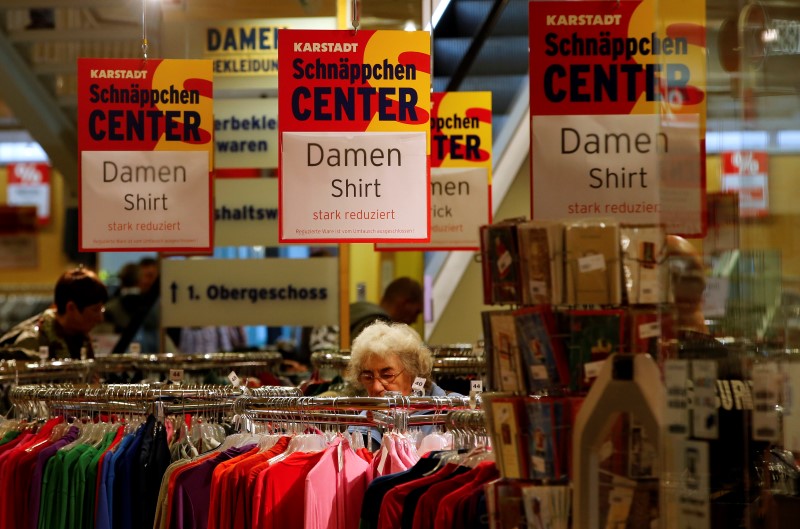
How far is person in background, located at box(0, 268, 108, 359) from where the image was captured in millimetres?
6523

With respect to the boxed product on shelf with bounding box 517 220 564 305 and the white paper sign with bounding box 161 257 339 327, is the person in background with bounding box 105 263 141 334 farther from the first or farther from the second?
the boxed product on shelf with bounding box 517 220 564 305

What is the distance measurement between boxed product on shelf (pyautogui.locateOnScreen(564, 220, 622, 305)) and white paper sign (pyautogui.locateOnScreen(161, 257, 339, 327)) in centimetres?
515

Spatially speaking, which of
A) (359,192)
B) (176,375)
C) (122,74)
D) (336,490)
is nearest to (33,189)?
(122,74)

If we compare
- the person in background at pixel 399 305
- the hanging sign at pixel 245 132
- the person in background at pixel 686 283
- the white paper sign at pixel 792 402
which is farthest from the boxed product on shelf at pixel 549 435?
the hanging sign at pixel 245 132

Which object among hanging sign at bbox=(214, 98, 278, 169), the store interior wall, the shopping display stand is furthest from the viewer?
hanging sign at bbox=(214, 98, 278, 169)

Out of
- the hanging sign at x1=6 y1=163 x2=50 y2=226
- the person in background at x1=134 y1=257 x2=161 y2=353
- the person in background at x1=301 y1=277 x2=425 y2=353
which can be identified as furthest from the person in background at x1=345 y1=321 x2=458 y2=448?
the hanging sign at x1=6 y1=163 x2=50 y2=226

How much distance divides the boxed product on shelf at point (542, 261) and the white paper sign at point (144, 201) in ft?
9.19

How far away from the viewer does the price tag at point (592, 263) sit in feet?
8.91

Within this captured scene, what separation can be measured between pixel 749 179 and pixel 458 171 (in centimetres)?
427

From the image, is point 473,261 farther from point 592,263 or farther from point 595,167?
point 592,263

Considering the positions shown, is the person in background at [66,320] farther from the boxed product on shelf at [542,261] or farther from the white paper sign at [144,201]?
the boxed product on shelf at [542,261]

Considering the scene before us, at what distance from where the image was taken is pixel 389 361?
5.08m

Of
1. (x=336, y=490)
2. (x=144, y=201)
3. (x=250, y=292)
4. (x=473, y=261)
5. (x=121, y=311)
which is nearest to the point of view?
(x=336, y=490)

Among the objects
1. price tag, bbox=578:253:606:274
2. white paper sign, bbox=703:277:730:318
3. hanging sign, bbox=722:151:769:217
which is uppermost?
hanging sign, bbox=722:151:769:217
